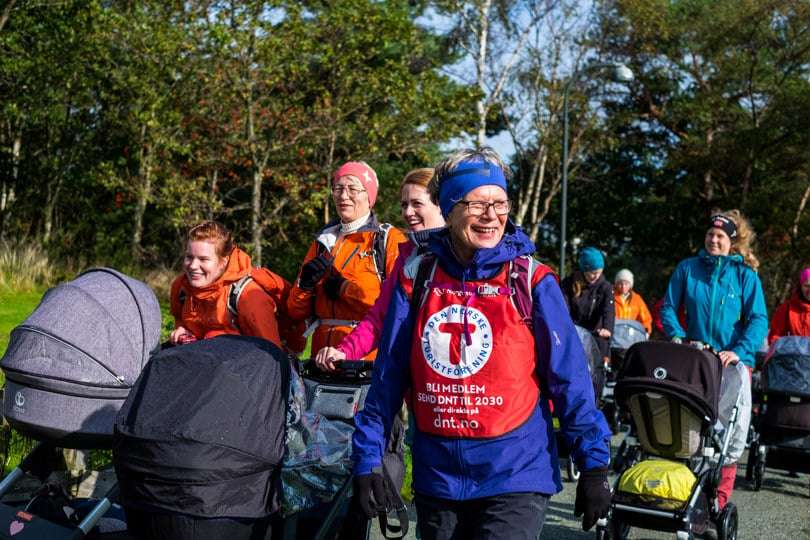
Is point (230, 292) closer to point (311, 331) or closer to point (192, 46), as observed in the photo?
point (311, 331)

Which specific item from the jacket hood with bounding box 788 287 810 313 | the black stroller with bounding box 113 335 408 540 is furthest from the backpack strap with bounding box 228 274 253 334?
the jacket hood with bounding box 788 287 810 313

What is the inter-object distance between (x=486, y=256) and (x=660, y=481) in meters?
2.69

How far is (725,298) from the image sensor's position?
20.4ft

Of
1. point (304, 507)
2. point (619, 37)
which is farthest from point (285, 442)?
point (619, 37)

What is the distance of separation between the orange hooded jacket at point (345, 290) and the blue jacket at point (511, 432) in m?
1.85

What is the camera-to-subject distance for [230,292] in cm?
481

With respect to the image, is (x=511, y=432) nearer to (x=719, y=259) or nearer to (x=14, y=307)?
(x=719, y=259)

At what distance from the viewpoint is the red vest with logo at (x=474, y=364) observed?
9.67ft

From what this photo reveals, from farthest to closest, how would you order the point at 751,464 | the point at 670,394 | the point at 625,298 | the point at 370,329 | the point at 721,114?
the point at 721,114 → the point at 625,298 → the point at 751,464 → the point at 670,394 → the point at 370,329

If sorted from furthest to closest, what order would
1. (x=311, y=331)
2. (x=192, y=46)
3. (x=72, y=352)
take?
(x=192, y=46) → (x=311, y=331) → (x=72, y=352)

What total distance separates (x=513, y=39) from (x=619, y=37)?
406 centimetres

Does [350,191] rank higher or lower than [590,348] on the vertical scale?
higher

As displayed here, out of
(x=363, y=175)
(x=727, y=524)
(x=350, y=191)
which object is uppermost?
(x=363, y=175)

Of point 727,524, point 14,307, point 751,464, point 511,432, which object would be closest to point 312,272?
point 511,432
